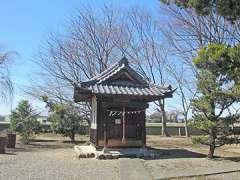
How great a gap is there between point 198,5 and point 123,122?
998 cm

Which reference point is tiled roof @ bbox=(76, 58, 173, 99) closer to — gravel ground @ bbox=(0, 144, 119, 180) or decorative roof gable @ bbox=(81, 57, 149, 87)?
decorative roof gable @ bbox=(81, 57, 149, 87)

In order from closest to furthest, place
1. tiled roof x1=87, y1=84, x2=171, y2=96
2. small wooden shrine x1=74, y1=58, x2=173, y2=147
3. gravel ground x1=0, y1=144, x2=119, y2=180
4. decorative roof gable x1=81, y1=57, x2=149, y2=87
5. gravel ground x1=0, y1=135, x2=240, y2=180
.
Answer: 1. gravel ground x1=0, y1=144, x2=119, y2=180
2. gravel ground x1=0, y1=135, x2=240, y2=180
3. tiled roof x1=87, y1=84, x2=171, y2=96
4. small wooden shrine x1=74, y1=58, x2=173, y2=147
5. decorative roof gable x1=81, y1=57, x2=149, y2=87

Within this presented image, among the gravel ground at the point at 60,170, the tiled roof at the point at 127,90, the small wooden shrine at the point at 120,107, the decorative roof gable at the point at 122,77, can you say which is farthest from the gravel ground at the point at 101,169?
the decorative roof gable at the point at 122,77

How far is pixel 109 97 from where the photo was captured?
18.6 m

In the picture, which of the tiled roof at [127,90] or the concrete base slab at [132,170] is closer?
the concrete base slab at [132,170]

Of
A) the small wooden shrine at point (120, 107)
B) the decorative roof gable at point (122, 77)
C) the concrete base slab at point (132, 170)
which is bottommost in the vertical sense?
the concrete base slab at point (132, 170)

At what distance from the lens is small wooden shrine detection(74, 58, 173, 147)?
18469 millimetres

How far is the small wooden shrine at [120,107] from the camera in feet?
60.6

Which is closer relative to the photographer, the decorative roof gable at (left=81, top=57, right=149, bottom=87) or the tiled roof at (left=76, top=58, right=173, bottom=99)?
the tiled roof at (left=76, top=58, right=173, bottom=99)

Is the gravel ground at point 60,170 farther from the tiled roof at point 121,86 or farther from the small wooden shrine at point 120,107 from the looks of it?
the tiled roof at point 121,86

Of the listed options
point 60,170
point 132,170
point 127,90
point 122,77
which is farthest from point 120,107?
point 60,170

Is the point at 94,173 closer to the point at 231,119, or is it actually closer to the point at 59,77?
the point at 231,119

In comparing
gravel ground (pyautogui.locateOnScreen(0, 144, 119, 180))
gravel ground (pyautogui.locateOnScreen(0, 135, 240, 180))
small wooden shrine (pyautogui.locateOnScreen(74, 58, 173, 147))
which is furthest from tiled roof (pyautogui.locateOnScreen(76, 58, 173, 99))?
gravel ground (pyautogui.locateOnScreen(0, 144, 119, 180))

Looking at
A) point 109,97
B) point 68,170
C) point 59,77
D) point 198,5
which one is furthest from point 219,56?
point 59,77
